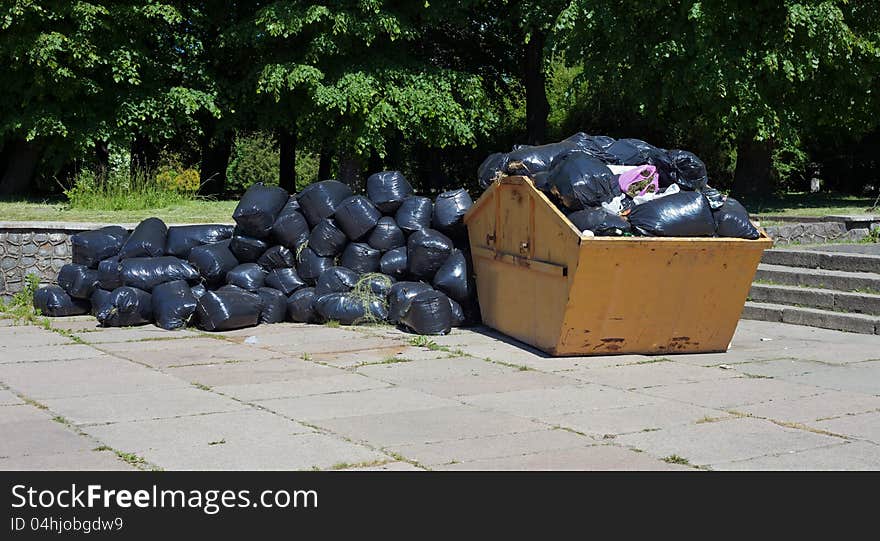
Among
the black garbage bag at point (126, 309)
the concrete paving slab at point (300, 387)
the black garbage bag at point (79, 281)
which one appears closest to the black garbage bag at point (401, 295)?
the concrete paving slab at point (300, 387)

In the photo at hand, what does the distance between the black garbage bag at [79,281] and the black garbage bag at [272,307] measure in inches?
72.0

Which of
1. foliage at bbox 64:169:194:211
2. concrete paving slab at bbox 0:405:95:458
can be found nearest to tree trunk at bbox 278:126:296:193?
foliage at bbox 64:169:194:211

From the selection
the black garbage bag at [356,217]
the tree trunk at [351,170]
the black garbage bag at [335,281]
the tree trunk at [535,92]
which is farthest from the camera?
the tree trunk at [535,92]

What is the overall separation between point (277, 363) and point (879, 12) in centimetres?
1270

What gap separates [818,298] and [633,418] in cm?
486

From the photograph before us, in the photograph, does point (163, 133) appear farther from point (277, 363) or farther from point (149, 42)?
point (277, 363)

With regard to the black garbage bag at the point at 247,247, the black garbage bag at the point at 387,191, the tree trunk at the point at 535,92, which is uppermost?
the tree trunk at the point at 535,92

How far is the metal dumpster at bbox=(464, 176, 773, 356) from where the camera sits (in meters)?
8.12

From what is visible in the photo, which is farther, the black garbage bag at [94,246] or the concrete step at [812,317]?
the black garbage bag at [94,246]

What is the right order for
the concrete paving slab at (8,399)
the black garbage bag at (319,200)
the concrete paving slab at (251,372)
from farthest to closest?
1. the black garbage bag at (319,200)
2. the concrete paving slab at (251,372)
3. the concrete paving slab at (8,399)

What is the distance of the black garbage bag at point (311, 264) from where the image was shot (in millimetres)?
10641

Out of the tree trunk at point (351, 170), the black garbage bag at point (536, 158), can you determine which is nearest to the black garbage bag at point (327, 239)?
the black garbage bag at point (536, 158)

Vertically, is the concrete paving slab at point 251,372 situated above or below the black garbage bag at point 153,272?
below

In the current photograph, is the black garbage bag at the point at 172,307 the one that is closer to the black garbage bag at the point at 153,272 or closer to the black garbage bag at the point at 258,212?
the black garbage bag at the point at 153,272
